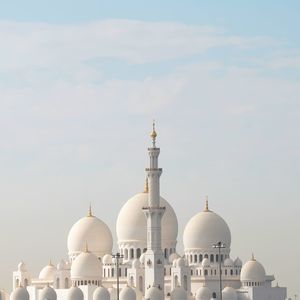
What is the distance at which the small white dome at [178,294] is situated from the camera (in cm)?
10075

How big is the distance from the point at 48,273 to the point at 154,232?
1607 centimetres

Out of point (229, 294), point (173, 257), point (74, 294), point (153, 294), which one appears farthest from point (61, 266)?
point (229, 294)

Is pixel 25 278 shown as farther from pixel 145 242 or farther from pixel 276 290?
pixel 276 290

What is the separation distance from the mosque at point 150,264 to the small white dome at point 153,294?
146 millimetres

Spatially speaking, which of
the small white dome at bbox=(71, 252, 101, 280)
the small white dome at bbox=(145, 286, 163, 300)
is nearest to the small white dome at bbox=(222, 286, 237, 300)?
the small white dome at bbox=(145, 286, 163, 300)

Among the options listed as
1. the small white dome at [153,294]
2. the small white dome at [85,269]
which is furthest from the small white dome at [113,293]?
the small white dome at [153,294]

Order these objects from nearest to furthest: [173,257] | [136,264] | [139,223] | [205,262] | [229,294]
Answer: [229,294] → [136,264] → [173,257] → [205,262] → [139,223]

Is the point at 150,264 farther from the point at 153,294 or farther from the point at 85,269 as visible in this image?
the point at 85,269

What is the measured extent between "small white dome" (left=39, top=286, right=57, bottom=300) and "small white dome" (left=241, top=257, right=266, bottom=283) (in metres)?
15.5

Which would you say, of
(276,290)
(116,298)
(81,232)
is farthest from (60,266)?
(276,290)

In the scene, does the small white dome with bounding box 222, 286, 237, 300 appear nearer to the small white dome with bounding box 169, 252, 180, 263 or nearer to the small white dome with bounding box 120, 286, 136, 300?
the small white dome with bounding box 169, 252, 180, 263

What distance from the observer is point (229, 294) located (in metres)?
103

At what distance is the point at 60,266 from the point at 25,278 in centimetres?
606

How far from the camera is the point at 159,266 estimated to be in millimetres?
102375
